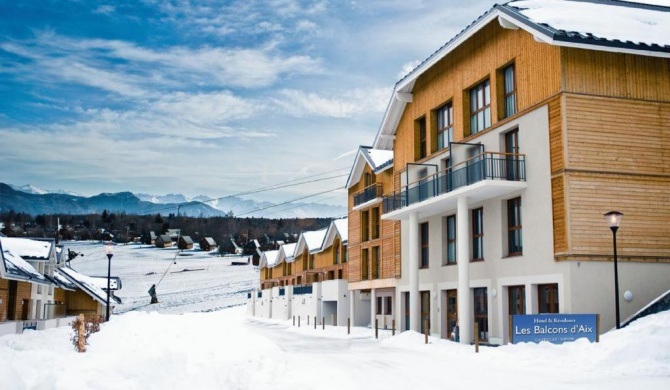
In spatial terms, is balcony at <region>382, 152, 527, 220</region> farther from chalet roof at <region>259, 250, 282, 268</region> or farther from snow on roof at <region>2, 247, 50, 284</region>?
chalet roof at <region>259, 250, 282, 268</region>

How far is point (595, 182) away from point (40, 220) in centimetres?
13011

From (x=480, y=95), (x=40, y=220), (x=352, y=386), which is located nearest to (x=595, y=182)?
(x=480, y=95)

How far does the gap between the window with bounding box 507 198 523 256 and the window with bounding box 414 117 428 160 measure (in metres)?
8.55

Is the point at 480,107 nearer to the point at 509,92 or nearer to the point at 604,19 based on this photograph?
the point at 509,92

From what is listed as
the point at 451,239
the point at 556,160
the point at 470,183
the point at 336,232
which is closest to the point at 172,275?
the point at 336,232

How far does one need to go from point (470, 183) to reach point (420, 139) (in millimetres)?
8736

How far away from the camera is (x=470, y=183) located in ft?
88.3

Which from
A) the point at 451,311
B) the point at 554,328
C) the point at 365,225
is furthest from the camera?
the point at 365,225

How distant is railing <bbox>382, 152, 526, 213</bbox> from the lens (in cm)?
2589

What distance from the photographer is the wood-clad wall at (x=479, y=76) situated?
81.0ft

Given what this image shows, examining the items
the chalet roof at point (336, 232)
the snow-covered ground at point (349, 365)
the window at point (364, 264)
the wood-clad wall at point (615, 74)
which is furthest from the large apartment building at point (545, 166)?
the chalet roof at point (336, 232)

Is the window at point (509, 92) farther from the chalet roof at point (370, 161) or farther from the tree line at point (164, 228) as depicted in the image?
the tree line at point (164, 228)

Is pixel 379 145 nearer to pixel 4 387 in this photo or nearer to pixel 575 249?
pixel 575 249

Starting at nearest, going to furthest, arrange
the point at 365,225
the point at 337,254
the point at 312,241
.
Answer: the point at 365,225 < the point at 337,254 < the point at 312,241
